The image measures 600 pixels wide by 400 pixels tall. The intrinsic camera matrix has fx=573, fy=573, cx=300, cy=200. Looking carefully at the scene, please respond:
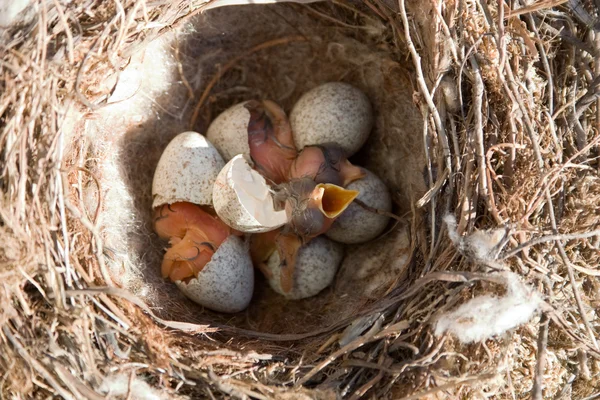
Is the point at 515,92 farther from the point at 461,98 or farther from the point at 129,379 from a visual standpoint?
the point at 129,379

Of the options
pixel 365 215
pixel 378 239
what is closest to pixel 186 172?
pixel 365 215

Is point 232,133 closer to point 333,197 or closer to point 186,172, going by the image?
point 186,172

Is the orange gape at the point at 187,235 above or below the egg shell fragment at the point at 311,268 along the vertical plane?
above

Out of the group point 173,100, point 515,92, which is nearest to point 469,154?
point 515,92

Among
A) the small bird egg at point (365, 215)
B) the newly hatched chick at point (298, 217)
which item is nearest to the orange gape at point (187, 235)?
the newly hatched chick at point (298, 217)

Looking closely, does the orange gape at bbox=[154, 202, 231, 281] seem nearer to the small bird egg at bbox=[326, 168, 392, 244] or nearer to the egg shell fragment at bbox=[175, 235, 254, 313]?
the egg shell fragment at bbox=[175, 235, 254, 313]

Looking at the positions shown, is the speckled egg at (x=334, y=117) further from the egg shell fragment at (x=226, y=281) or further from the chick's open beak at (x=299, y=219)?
the egg shell fragment at (x=226, y=281)
